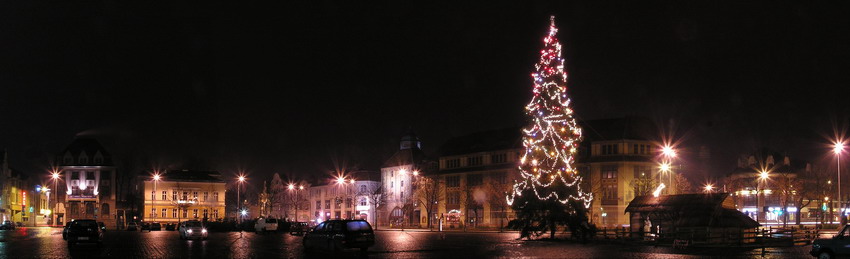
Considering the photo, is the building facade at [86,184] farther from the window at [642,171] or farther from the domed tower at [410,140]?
the window at [642,171]

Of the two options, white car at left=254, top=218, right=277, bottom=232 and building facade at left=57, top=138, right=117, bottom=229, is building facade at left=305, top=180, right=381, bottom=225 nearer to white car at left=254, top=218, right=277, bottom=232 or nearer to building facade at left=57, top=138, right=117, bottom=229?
building facade at left=57, top=138, right=117, bottom=229

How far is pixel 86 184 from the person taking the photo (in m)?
123

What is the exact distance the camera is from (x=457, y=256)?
32.9 m

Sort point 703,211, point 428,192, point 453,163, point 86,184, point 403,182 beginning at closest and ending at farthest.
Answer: point 703,211 → point 428,192 → point 453,163 → point 86,184 → point 403,182

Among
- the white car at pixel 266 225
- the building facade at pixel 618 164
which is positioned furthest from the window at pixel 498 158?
the white car at pixel 266 225

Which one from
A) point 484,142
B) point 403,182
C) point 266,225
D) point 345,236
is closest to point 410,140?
point 403,182

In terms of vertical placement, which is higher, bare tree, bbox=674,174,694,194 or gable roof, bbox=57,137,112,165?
gable roof, bbox=57,137,112,165

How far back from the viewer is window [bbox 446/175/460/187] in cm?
11075

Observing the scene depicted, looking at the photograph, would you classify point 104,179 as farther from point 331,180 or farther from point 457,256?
point 457,256

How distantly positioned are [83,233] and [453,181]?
72.0 metres

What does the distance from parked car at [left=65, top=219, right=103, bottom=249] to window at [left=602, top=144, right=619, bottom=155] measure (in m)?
61.9

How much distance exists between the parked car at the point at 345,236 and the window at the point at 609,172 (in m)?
58.3

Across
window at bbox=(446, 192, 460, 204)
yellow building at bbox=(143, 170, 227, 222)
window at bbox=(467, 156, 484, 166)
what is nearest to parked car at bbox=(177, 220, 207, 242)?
window at bbox=(467, 156, 484, 166)

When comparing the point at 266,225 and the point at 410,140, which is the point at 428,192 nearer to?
the point at 410,140
